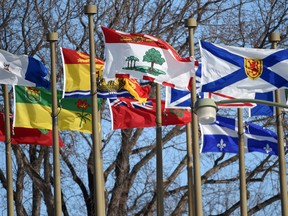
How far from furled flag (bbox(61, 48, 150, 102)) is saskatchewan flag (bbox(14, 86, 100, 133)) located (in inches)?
30.0

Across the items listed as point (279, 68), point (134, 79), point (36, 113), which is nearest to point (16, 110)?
point (36, 113)

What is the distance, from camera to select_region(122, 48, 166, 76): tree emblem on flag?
28.3m

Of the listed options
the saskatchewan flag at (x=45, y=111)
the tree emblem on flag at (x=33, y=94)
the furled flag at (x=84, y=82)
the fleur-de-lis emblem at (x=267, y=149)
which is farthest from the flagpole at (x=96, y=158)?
the fleur-de-lis emblem at (x=267, y=149)

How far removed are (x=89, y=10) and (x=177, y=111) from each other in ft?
14.7

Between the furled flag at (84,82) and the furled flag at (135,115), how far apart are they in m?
0.79

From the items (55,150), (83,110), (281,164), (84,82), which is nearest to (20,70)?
(84,82)

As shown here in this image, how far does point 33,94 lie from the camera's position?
31.0 m

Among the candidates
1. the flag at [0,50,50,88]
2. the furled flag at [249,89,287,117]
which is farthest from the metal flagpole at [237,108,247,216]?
the flag at [0,50,50,88]

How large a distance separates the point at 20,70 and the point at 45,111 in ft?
3.70

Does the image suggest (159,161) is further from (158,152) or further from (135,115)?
(135,115)

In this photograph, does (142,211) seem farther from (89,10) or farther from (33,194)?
(89,10)

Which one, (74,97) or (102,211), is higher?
(74,97)

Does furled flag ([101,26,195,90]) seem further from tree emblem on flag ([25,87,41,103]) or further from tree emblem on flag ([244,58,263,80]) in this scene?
tree emblem on flag ([25,87,41,103])

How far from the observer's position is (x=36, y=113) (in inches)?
1209
